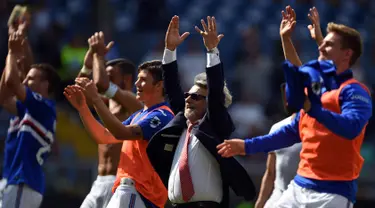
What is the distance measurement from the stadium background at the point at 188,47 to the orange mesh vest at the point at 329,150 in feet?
20.4

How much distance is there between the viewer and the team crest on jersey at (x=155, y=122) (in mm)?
7328

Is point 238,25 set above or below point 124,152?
above

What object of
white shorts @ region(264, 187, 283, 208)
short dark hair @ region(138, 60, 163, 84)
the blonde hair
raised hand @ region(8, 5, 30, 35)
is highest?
raised hand @ region(8, 5, 30, 35)

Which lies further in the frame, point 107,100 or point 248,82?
point 248,82

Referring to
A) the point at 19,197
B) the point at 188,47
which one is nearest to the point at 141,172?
the point at 19,197

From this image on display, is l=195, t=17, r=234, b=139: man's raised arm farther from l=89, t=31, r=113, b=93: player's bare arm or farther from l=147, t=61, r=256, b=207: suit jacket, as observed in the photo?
l=89, t=31, r=113, b=93: player's bare arm

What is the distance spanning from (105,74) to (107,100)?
0.83 meters

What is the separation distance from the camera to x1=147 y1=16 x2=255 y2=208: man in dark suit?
6.70m

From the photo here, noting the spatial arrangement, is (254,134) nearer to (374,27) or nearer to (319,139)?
(374,27)

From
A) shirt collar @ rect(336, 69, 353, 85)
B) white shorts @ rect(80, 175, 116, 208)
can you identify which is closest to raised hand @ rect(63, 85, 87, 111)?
white shorts @ rect(80, 175, 116, 208)

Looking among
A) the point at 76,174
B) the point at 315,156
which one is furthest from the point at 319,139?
the point at 76,174

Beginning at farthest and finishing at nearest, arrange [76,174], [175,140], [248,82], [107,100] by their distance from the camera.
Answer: [248,82]
[76,174]
[107,100]
[175,140]

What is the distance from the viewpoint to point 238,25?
53.9 feet

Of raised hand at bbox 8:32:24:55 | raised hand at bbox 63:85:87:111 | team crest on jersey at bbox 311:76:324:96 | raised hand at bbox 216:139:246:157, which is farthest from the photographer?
raised hand at bbox 8:32:24:55
